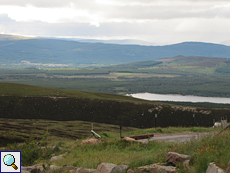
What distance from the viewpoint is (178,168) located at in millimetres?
12008

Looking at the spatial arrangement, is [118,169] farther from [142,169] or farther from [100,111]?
[100,111]

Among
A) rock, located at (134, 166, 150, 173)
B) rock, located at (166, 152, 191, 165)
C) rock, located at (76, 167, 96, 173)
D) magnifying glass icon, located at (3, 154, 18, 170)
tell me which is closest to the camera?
rock, located at (134, 166, 150, 173)

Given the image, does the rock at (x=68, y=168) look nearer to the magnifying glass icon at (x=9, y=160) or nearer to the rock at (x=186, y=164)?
the magnifying glass icon at (x=9, y=160)

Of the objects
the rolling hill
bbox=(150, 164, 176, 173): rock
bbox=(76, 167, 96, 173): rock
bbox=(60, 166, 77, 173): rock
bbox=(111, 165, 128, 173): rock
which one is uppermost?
bbox=(150, 164, 176, 173): rock

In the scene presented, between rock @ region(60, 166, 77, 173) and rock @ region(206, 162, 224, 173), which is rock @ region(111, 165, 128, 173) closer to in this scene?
rock @ region(60, 166, 77, 173)

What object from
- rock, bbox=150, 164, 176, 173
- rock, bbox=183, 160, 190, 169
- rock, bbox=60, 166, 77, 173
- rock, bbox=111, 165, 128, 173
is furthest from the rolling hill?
rock, bbox=150, 164, 176, 173

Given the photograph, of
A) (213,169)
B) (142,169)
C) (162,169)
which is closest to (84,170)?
(142,169)

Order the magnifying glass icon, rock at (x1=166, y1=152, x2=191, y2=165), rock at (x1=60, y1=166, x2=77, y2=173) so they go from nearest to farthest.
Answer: rock at (x1=166, y1=152, x2=191, y2=165), the magnifying glass icon, rock at (x1=60, y1=166, x2=77, y2=173)

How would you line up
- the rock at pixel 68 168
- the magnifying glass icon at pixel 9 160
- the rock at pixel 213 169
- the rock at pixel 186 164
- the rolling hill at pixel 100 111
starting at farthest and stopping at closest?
the rolling hill at pixel 100 111 → the rock at pixel 68 168 → the magnifying glass icon at pixel 9 160 → the rock at pixel 186 164 → the rock at pixel 213 169

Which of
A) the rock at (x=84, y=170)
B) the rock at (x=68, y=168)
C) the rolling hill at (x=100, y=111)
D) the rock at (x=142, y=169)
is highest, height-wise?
the rock at (x=142, y=169)

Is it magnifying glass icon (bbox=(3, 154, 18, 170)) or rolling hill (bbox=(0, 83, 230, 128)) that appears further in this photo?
rolling hill (bbox=(0, 83, 230, 128))

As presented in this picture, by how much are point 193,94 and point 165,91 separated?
18.4 m

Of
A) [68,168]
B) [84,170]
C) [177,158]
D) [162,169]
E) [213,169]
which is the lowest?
[68,168]

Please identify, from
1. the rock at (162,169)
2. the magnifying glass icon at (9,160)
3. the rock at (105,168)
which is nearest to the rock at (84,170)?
the rock at (105,168)
